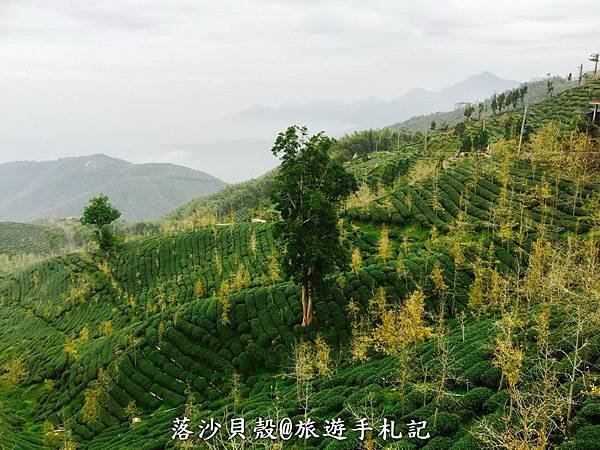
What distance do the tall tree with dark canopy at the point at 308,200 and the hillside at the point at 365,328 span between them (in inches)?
203

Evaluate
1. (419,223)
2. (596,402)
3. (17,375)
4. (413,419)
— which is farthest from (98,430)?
(419,223)

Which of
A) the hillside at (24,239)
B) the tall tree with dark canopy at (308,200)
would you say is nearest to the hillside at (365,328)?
the tall tree with dark canopy at (308,200)

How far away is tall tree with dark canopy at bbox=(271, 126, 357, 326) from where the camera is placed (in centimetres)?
3216

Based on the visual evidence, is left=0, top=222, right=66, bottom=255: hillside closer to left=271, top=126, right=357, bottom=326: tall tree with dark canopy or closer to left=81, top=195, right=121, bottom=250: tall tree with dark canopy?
left=81, top=195, right=121, bottom=250: tall tree with dark canopy

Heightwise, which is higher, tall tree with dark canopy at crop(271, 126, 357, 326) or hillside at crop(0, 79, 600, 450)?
tall tree with dark canopy at crop(271, 126, 357, 326)

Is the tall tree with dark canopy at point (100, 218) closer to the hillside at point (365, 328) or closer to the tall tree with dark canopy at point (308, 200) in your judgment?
the hillside at point (365, 328)

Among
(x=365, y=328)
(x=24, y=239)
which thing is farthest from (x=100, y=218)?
(x=24, y=239)

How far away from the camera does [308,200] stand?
31.8m

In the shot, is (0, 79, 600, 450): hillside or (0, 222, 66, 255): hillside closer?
(0, 79, 600, 450): hillside

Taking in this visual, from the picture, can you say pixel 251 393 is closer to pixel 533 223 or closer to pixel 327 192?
pixel 327 192

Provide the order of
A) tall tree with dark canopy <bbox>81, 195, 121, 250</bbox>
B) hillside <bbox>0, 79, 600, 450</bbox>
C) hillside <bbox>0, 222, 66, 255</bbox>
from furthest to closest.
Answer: hillside <bbox>0, 222, 66, 255</bbox> → tall tree with dark canopy <bbox>81, 195, 121, 250</bbox> → hillside <bbox>0, 79, 600, 450</bbox>

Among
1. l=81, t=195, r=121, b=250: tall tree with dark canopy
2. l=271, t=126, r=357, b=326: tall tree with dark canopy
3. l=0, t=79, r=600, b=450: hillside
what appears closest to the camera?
l=0, t=79, r=600, b=450: hillside

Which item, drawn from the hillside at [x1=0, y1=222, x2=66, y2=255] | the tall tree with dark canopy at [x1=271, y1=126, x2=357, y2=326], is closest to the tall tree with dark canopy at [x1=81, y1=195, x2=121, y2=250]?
the tall tree with dark canopy at [x1=271, y1=126, x2=357, y2=326]

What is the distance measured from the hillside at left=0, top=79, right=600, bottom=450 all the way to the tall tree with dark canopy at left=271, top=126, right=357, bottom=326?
16.9 ft
